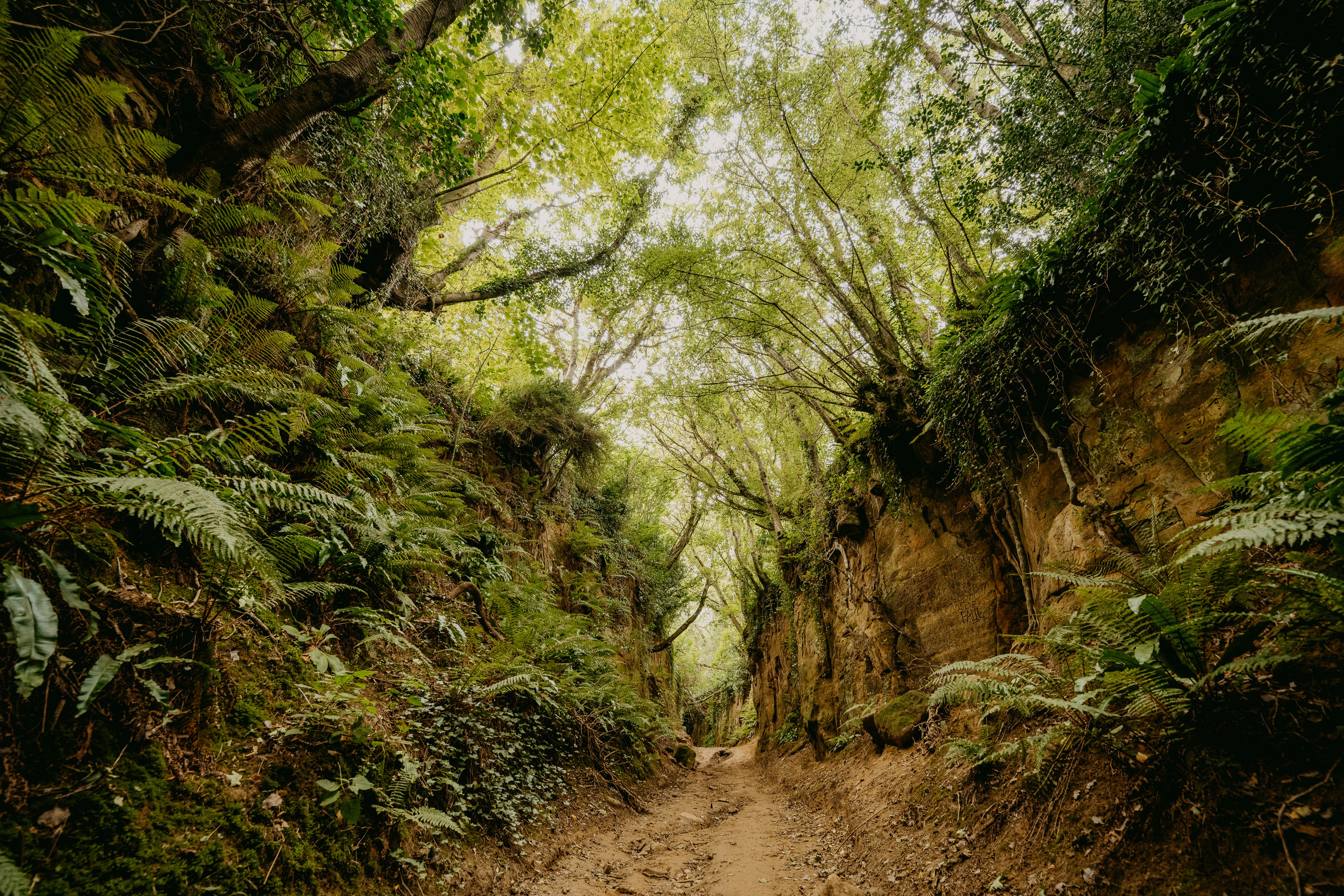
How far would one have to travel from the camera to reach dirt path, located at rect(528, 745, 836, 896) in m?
3.82

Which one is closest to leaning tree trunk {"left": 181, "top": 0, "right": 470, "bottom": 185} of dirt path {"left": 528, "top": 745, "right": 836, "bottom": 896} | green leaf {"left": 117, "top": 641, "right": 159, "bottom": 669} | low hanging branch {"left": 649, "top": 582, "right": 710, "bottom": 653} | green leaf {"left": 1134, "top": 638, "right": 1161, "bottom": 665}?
Answer: green leaf {"left": 117, "top": 641, "right": 159, "bottom": 669}

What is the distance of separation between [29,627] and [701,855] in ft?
17.5

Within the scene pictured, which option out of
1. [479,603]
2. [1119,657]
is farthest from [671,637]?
[1119,657]

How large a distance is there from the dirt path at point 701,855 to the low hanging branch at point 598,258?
27.4 feet

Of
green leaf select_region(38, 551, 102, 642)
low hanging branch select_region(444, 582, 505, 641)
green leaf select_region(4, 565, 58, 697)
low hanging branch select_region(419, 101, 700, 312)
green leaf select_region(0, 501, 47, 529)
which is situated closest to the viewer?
green leaf select_region(4, 565, 58, 697)

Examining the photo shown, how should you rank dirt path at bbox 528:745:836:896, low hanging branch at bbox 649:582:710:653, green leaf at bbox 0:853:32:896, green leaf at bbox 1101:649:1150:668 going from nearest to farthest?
green leaf at bbox 0:853:32:896
green leaf at bbox 1101:649:1150:668
dirt path at bbox 528:745:836:896
low hanging branch at bbox 649:582:710:653

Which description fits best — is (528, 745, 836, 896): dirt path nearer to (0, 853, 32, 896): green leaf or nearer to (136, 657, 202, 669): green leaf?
(136, 657, 202, 669): green leaf

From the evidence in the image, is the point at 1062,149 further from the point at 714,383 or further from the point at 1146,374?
the point at 714,383

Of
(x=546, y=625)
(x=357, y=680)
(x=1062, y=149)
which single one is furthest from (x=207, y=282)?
(x=1062, y=149)

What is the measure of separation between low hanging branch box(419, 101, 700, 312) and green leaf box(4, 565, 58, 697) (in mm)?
7686

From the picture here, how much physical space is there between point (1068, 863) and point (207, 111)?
25.7 feet

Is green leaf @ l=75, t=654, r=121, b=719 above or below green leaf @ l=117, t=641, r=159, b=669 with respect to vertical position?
below

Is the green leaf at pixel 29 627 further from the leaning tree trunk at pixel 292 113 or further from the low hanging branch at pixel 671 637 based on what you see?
the low hanging branch at pixel 671 637

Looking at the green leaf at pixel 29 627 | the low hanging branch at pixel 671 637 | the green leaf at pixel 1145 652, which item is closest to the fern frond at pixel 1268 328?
the green leaf at pixel 1145 652
